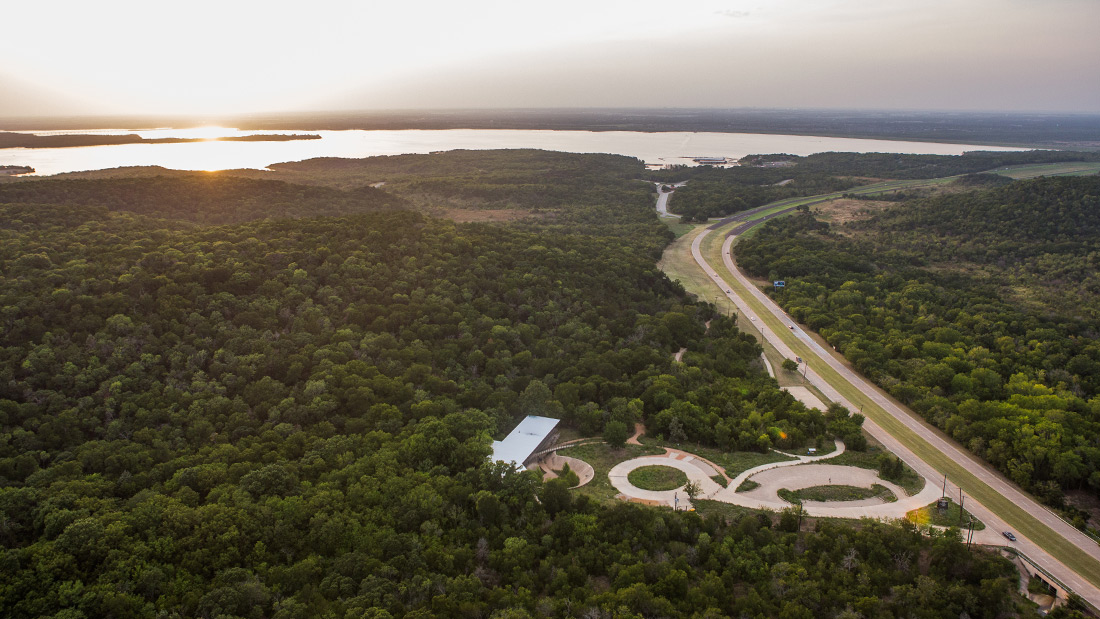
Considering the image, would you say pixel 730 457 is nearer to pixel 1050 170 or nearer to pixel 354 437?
pixel 354 437

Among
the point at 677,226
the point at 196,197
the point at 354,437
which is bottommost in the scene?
the point at 354,437

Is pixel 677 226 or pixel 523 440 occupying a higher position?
pixel 677 226

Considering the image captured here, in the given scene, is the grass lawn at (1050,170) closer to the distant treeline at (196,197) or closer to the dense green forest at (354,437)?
the dense green forest at (354,437)

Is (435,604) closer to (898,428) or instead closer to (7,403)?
(7,403)

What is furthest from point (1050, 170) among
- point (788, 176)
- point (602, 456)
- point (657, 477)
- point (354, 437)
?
point (354, 437)

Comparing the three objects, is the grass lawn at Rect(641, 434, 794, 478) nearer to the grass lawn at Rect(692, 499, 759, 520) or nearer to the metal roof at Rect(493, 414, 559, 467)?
the grass lawn at Rect(692, 499, 759, 520)

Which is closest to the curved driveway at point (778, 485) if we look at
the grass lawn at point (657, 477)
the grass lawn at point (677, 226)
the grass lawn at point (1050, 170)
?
the grass lawn at point (657, 477)
